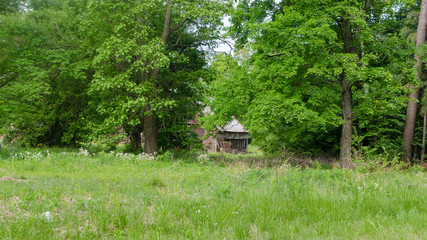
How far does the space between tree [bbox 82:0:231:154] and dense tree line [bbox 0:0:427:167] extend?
0.26 ft

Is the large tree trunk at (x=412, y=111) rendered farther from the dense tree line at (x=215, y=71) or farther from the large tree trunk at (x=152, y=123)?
the large tree trunk at (x=152, y=123)

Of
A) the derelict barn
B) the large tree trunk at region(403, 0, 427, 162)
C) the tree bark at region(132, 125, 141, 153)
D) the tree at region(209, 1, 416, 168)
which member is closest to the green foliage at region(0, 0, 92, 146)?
the tree bark at region(132, 125, 141, 153)

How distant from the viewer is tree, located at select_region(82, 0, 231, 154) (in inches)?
555

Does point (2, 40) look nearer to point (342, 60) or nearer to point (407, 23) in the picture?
point (342, 60)

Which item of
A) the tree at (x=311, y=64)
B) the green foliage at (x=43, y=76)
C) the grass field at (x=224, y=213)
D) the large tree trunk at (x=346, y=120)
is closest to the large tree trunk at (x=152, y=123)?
the green foliage at (x=43, y=76)

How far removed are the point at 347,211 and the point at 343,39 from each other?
38.0ft

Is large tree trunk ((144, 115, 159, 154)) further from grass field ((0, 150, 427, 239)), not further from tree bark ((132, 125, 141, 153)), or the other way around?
grass field ((0, 150, 427, 239))

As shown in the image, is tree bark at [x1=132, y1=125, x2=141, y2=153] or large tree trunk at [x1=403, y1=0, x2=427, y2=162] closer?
large tree trunk at [x1=403, y1=0, x2=427, y2=162]

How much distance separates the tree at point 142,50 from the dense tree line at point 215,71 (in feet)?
0.26

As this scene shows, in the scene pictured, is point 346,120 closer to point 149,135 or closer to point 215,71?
point 215,71

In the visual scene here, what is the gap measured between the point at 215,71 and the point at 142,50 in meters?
4.51

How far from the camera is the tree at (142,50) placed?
14086mm

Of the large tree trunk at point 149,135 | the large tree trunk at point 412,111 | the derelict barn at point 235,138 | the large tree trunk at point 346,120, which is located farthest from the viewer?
the derelict barn at point 235,138

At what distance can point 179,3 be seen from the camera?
15.0 metres
